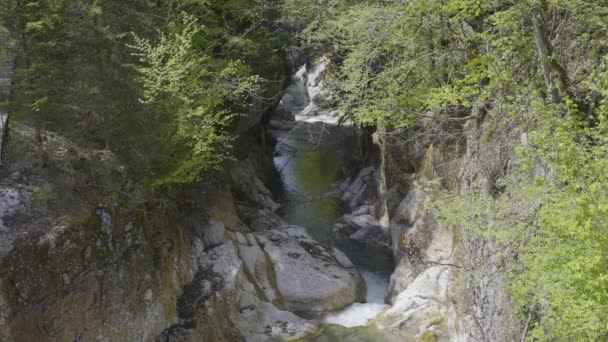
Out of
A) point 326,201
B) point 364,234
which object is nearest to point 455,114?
point 364,234

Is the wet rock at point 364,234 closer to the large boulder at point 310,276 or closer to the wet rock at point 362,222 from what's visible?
the wet rock at point 362,222

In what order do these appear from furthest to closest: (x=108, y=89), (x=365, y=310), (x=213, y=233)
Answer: (x=365, y=310) < (x=213, y=233) < (x=108, y=89)

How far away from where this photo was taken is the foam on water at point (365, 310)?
13680mm

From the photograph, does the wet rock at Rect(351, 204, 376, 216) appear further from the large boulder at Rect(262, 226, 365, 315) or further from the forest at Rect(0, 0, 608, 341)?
the forest at Rect(0, 0, 608, 341)

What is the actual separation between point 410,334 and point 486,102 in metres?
6.41

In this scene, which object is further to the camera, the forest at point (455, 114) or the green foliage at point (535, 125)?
the forest at point (455, 114)

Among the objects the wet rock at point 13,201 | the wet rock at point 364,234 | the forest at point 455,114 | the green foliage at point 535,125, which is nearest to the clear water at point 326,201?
the wet rock at point 364,234

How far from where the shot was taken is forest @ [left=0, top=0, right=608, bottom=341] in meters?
6.05

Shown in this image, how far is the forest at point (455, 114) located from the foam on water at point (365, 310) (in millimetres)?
3431

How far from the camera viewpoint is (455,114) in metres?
13.9

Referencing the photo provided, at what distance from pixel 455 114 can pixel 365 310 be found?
650cm

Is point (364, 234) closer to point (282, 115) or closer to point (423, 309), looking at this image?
point (423, 309)

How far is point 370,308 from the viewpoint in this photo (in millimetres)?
14344

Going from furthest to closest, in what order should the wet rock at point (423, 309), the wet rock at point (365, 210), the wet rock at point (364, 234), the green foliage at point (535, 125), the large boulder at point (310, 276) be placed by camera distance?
the wet rock at point (365, 210), the wet rock at point (364, 234), the large boulder at point (310, 276), the wet rock at point (423, 309), the green foliage at point (535, 125)
